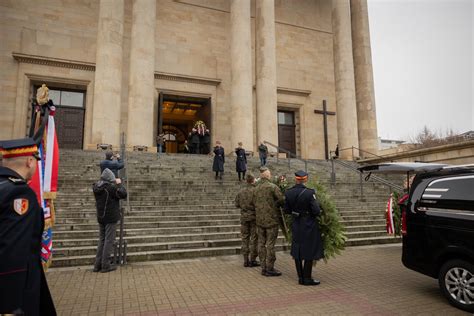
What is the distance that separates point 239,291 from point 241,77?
52.0 ft

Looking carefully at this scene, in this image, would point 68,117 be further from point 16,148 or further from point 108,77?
point 16,148

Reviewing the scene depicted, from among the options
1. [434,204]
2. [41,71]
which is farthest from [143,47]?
[434,204]

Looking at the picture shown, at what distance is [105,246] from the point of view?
581cm

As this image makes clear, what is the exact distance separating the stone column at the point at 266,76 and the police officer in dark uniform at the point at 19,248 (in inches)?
688

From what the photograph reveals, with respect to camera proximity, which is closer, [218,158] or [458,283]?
[458,283]

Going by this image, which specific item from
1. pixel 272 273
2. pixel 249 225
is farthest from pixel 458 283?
pixel 249 225

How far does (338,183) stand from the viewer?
44.0 feet

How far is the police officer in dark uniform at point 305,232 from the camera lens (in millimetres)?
5238

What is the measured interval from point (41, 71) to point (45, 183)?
17205 mm

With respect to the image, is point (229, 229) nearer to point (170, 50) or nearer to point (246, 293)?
point (246, 293)

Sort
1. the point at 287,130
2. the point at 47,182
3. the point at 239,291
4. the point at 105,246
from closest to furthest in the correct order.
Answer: the point at 47,182, the point at 239,291, the point at 105,246, the point at 287,130

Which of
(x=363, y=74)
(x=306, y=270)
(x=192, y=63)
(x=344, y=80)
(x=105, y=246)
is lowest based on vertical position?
(x=306, y=270)

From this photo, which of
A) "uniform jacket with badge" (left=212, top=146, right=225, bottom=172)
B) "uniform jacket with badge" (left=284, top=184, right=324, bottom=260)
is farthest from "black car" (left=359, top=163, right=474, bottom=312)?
"uniform jacket with badge" (left=212, top=146, right=225, bottom=172)

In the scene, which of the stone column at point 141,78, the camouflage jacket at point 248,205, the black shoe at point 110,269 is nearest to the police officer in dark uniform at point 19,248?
the black shoe at point 110,269
